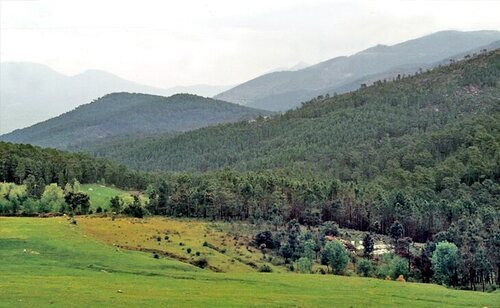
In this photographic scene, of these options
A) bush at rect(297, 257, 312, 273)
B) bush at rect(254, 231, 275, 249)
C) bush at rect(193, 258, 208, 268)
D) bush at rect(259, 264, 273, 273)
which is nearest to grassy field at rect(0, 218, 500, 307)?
bush at rect(193, 258, 208, 268)

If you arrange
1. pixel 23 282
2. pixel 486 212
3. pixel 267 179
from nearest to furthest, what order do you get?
1. pixel 23 282
2. pixel 486 212
3. pixel 267 179

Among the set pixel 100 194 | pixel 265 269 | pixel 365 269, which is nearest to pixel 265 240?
pixel 265 269

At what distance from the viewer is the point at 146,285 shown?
66.1 metres

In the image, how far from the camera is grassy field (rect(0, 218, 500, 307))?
57.0m

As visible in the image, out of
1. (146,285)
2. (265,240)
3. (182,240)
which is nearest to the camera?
(146,285)

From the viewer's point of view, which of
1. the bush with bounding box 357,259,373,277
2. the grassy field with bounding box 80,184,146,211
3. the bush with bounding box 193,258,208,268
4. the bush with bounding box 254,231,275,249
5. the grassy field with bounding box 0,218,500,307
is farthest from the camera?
the grassy field with bounding box 80,184,146,211

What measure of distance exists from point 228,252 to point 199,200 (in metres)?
46.4

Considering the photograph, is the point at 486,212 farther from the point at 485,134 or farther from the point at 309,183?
the point at 485,134

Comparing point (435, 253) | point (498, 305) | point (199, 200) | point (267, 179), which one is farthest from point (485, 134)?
point (498, 305)

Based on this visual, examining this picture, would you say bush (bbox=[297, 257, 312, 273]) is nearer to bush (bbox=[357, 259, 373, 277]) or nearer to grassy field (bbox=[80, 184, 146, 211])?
bush (bbox=[357, 259, 373, 277])

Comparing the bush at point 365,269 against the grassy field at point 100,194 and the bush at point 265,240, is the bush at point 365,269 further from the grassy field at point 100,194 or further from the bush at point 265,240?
the grassy field at point 100,194

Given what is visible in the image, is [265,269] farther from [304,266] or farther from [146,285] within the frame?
[146,285]

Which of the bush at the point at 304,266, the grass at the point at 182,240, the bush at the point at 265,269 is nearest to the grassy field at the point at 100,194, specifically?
the grass at the point at 182,240

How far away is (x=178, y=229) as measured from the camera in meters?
120
